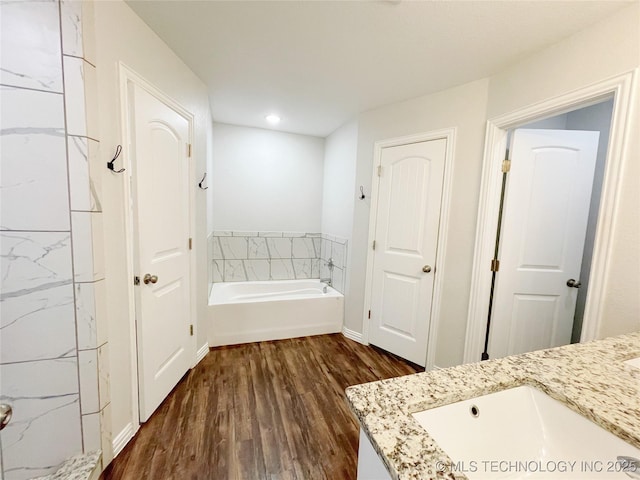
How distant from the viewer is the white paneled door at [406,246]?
7.13ft

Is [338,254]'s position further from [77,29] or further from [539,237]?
[77,29]

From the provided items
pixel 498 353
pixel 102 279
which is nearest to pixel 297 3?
pixel 102 279

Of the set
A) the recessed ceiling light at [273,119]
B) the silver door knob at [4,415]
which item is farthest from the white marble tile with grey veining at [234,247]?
the silver door knob at [4,415]

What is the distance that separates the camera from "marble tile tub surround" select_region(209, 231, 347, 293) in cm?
323

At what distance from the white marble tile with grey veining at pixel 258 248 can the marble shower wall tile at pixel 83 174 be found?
7.14ft

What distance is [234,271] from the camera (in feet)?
10.9

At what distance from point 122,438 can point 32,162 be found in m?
1.44

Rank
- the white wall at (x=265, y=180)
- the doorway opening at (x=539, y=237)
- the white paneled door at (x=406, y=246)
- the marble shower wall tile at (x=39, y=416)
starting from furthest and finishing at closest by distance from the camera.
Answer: the white wall at (x=265, y=180), the white paneled door at (x=406, y=246), the doorway opening at (x=539, y=237), the marble shower wall tile at (x=39, y=416)

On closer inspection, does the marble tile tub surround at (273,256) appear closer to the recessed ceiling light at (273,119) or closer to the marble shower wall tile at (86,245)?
the recessed ceiling light at (273,119)

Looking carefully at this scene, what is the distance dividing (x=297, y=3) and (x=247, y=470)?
7.58 ft

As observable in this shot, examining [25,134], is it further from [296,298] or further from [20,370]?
[296,298]

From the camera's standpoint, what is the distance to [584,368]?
85 cm

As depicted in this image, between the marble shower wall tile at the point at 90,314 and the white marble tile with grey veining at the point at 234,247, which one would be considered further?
the white marble tile with grey veining at the point at 234,247

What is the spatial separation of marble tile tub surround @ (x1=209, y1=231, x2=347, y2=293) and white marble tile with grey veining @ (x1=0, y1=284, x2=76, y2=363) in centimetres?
193
